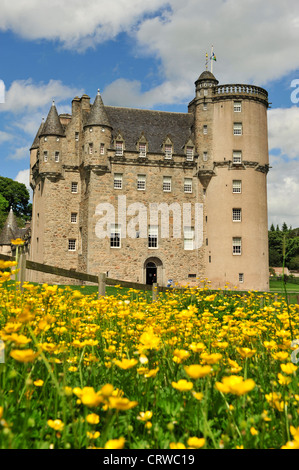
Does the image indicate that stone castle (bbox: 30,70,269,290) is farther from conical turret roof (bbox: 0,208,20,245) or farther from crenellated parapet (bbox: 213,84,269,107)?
conical turret roof (bbox: 0,208,20,245)

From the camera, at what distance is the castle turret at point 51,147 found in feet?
130

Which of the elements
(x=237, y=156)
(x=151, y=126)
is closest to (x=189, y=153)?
(x=237, y=156)

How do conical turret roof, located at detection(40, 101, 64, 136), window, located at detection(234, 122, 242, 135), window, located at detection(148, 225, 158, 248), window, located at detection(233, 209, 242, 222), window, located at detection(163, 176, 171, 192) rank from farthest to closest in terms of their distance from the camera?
1. conical turret roof, located at detection(40, 101, 64, 136)
2. window, located at detection(163, 176, 171, 192)
3. window, located at detection(234, 122, 242, 135)
4. window, located at detection(233, 209, 242, 222)
5. window, located at detection(148, 225, 158, 248)

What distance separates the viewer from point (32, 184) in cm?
4747

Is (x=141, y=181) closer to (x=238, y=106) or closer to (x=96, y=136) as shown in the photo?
(x=96, y=136)

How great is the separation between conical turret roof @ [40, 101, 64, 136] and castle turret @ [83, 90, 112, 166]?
12.5 feet

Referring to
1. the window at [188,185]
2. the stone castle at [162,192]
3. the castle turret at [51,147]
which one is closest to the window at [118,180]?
the stone castle at [162,192]

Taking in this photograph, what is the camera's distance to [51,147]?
40.2 m

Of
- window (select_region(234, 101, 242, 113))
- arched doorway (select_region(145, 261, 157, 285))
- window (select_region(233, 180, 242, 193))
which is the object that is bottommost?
arched doorway (select_region(145, 261, 157, 285))

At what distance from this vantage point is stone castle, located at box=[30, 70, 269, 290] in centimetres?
3772

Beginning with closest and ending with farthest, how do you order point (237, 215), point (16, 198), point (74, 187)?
point (237, 215)
point (74, 187)
point (16, 198)

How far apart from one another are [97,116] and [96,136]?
2036mm

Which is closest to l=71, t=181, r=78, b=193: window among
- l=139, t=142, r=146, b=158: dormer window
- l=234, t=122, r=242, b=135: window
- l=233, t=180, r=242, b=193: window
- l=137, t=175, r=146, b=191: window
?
l=137, t=175, r=146, b=191: window

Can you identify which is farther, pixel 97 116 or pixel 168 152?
pixel 168 152
